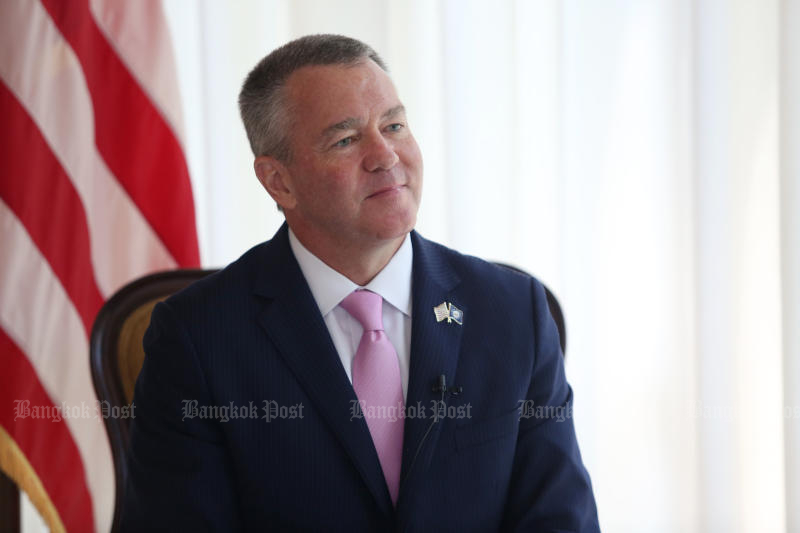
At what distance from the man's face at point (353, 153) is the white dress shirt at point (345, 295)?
10cm

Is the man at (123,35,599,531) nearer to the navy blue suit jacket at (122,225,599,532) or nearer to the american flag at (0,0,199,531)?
the navy blue suit jacket at (122,225,599,532)

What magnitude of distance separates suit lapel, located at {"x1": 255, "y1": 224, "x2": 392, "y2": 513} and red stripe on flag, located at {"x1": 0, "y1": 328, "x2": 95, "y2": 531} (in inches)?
55.8

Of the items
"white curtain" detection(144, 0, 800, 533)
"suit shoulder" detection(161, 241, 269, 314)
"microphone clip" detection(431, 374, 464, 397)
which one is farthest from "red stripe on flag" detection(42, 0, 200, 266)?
"microphone clip" detection(431, 374, 464, 397)

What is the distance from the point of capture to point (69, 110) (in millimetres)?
2717

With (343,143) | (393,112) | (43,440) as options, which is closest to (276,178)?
(343,143)

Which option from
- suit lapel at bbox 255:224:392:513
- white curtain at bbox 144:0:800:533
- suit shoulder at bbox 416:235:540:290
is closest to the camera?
suit lapel at bbox 255:224:392:513

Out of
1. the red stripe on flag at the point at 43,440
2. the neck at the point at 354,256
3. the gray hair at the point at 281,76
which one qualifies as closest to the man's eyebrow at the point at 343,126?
the gray hair at the point at 281,76

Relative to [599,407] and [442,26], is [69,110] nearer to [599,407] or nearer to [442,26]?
[442,26]

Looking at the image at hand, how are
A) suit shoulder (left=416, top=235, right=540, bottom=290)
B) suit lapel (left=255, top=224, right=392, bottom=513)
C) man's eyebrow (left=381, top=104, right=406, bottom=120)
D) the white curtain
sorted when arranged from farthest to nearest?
the white curtain, suit shoulder (left=416, top=235, right=540, bottom=290), man's eyebrow (left=381, top=104, right=406, bottom=120), suit lapel (left=255, top=224, right=392, bottom=513)

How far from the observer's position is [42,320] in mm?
2695

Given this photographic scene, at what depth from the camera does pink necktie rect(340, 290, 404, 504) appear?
1.62 metres

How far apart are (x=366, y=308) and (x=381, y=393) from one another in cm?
19

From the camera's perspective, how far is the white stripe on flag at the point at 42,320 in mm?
2678

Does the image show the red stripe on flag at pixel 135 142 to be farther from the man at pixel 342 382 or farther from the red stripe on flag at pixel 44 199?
the man at pixel 342 382
